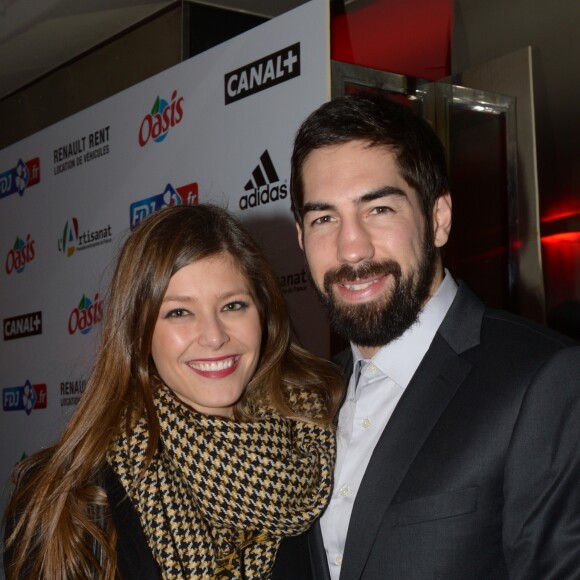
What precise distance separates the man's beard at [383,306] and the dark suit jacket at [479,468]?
98 millimetres

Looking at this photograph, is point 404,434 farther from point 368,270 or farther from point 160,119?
point 160,119

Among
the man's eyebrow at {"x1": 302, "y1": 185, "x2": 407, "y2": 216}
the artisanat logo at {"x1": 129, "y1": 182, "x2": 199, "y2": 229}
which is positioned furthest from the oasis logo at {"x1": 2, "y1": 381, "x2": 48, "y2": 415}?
the man's eyebrow at {"x1": 302, "y1": 185, "x2": 407, "y2": 216}

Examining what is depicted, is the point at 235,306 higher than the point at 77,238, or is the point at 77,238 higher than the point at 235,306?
the point at 77,238

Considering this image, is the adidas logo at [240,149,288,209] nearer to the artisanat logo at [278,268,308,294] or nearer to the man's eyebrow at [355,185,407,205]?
the artisanat logo at [278,268,308,294]

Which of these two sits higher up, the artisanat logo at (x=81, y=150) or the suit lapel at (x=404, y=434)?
the artisanat logo at (x=81, y=150)

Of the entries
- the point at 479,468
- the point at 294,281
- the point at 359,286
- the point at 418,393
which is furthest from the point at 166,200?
the point at 479,468

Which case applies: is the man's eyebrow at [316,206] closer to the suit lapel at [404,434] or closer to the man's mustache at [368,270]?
the man's mustache at [368,270]

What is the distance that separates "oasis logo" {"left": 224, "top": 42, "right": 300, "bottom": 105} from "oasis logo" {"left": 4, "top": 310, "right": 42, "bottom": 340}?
2030 mm

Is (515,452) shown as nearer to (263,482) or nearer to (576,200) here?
(263,482)

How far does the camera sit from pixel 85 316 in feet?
14.5

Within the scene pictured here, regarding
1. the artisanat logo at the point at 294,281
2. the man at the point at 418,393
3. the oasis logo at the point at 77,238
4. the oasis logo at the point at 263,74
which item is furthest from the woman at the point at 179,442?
the oasis logo at the point at 77,238

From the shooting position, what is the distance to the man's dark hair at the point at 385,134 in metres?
2.04

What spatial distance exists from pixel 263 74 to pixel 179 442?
1.62 metres

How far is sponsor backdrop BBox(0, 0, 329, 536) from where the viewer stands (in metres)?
3.14
